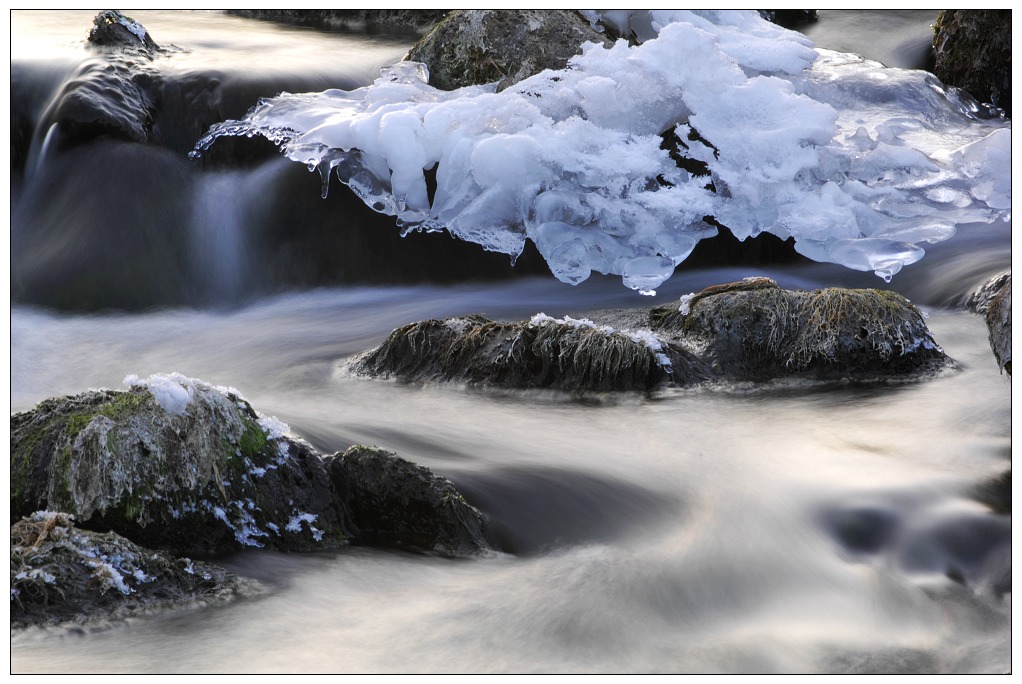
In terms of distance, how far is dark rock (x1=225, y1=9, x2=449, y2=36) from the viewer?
14055 millimetres

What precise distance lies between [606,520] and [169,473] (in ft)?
6.09

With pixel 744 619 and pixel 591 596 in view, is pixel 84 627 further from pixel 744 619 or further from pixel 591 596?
pixel 744 619

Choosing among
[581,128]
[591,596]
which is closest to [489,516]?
[591,596]

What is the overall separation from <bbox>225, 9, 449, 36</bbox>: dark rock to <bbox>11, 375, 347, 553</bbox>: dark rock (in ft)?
33.7

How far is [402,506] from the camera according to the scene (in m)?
4.54

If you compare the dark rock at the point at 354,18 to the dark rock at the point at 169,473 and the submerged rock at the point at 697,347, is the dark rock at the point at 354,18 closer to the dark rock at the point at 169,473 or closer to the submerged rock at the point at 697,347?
the submerged rock at the point at 697,347

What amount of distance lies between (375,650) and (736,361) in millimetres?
4084

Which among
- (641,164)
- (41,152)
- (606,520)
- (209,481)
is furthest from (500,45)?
(209,481)

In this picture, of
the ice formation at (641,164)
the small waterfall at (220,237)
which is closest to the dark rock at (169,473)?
the small waterfall at (220,237)

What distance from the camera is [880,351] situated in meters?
7.22

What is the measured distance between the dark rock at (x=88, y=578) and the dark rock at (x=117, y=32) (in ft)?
27.5

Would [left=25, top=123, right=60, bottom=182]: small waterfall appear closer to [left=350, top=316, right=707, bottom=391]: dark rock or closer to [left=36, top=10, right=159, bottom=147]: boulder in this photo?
[left=36, top=10, right=159, bottom=147]: boulder

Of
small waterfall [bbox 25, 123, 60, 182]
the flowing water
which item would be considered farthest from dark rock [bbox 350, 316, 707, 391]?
small waterfall [bbox 25, 123, 60, 182]

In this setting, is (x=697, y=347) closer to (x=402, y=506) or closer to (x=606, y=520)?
(x=606, y=520)
